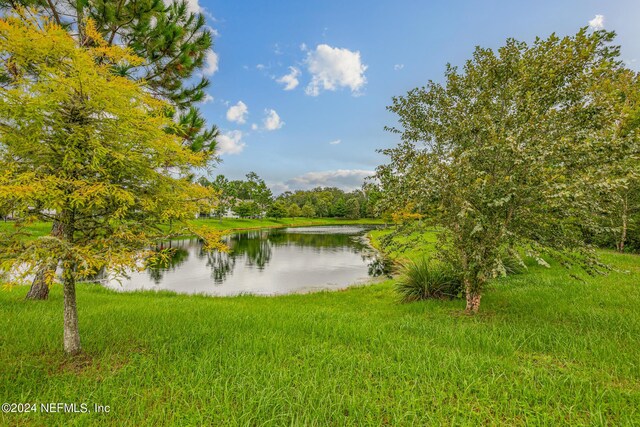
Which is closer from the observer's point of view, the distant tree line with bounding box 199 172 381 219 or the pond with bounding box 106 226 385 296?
the pond with bounding box 106 226 385 296

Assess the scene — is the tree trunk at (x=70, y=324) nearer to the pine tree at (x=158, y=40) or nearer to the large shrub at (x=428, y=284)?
the pine tree at (x=158, y=40)

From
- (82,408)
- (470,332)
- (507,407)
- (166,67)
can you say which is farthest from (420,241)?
(166,67)

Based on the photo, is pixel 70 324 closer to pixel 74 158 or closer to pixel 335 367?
pixel 74 158

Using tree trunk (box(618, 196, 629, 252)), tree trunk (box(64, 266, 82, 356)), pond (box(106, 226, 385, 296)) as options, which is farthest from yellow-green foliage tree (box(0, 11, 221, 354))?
tree trunk (box(618, 196, 629, 252))

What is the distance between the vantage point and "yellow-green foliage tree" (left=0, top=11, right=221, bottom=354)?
3.66 m

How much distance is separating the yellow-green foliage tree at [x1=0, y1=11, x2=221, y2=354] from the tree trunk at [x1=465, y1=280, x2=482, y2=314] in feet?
21.8

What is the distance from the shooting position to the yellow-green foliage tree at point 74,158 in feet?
12.0

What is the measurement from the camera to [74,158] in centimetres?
384

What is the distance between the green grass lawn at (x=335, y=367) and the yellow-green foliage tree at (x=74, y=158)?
131 cm

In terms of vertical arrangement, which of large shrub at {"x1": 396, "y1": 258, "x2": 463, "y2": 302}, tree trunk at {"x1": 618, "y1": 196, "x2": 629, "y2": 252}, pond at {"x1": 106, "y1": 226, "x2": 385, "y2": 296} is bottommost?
pond at {"x1": 106, "y1": 226, "x2": 385, "y2": 296}

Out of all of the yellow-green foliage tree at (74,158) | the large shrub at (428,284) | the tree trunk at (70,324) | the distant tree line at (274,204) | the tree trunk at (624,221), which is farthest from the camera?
the distant tree line at (274,204)

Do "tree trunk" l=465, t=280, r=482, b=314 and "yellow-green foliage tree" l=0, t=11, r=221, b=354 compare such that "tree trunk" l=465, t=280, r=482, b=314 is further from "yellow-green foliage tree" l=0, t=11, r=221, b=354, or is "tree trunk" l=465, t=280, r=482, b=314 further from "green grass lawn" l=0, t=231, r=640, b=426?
"yellow-green foliage tree" l=0, t=11, r=221, b=354

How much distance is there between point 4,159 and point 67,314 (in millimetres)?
2384

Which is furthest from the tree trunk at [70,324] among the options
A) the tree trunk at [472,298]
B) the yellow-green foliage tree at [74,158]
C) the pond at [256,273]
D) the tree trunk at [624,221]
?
the tree trunk at [624,221]
